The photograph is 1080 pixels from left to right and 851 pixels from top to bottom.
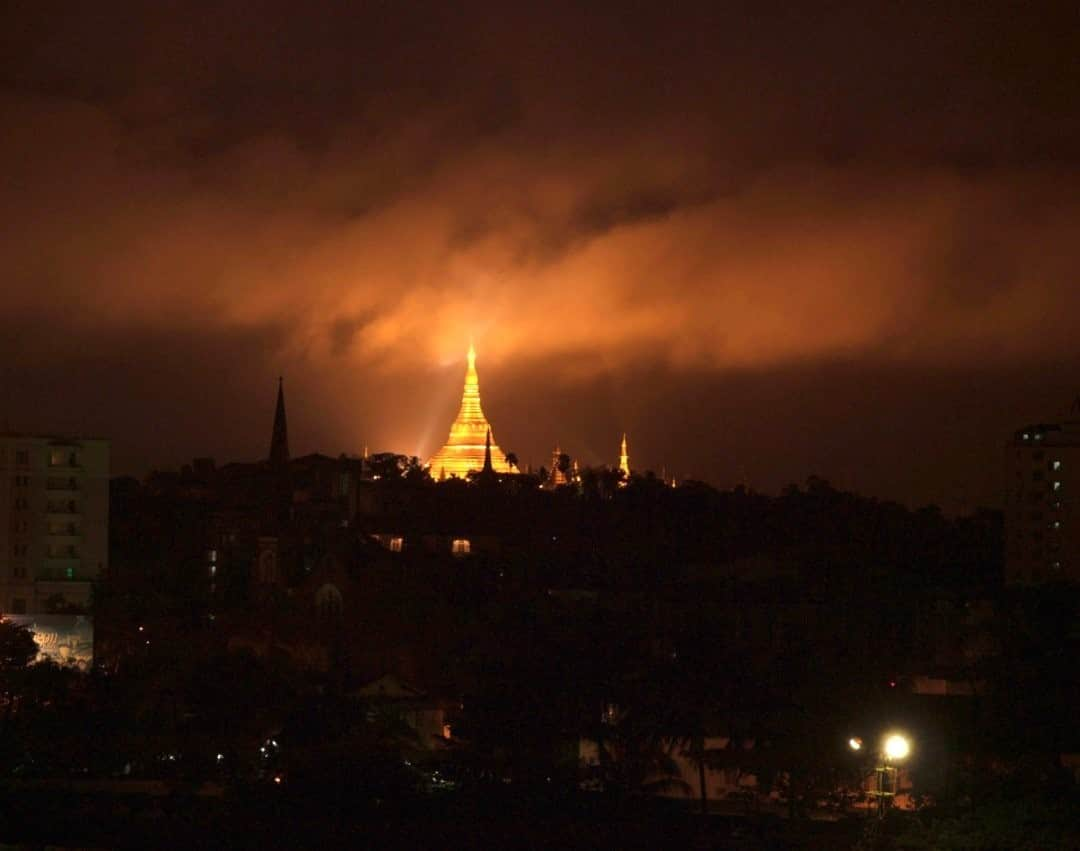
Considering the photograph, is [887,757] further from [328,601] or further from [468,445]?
[468,445]

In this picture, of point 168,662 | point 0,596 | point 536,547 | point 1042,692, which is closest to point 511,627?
point 168,662

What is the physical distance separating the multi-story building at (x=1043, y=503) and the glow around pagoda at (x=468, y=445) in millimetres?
52803

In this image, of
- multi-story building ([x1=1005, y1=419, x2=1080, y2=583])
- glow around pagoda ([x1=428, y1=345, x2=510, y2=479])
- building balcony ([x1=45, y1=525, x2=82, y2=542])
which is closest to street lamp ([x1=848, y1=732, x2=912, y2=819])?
multi-story building ([x1=1005, y1=419, x2=1080, y2=583])

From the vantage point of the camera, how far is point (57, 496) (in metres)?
52.9

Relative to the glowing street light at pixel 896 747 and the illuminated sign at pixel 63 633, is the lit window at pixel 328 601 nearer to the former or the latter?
the illuminated sign at pixel 63 633

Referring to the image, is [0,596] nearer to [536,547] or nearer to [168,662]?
[168,662]

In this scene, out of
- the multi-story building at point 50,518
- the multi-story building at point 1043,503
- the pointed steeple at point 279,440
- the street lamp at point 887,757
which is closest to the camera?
the street lamp at point 887,757

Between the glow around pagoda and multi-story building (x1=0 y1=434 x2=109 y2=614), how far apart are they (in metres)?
55.5

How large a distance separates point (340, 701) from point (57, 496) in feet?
73.1

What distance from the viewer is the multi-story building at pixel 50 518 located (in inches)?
2045

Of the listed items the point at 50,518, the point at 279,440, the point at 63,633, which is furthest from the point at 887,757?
the point at 279,440

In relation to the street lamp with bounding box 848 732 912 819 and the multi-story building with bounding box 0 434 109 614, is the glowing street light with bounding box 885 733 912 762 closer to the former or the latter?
the street lamp with bounding box 848 732 912 819

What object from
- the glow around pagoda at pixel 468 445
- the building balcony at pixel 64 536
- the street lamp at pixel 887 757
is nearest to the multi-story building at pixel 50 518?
the building balcony at pixel 64 536

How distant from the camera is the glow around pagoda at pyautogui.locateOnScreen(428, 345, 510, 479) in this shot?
112062 millimetres
